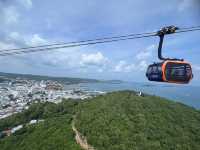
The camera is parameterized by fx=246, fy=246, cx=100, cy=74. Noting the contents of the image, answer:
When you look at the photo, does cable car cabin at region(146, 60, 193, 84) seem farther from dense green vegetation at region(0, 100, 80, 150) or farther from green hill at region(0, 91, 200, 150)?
dense green vegetation at region(0, 100, 80, 150)

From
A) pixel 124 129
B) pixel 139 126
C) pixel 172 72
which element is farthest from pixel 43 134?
pixel 172 72

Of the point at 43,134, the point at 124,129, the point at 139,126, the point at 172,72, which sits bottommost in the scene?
the point at 43,134

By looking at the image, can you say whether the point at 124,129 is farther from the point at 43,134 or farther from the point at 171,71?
the point at 171,71

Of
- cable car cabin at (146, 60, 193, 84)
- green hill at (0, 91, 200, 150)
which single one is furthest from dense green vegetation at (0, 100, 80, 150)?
cable car cabin at (146, 60, 193, 84)

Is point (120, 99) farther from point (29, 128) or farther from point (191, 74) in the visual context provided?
point (191, 74)

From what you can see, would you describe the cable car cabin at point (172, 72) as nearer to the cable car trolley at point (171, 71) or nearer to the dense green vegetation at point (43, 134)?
the cable car trolley at point (171, 71)

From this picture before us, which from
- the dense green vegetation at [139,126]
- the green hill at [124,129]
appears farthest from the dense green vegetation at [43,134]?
the dense green vegetation at [139,126]
